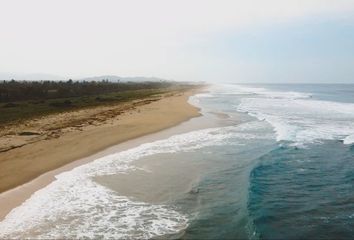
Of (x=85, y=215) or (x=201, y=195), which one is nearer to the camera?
(x=85, y=215)

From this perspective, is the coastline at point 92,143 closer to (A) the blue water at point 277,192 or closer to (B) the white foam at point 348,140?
(A) the blue water at point 277,192

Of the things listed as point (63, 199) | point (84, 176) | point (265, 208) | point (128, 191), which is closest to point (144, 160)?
point (84, 176)

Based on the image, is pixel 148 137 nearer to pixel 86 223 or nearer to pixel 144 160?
pixel 144 160

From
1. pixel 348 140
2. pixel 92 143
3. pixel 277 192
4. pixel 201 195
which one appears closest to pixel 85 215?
pixel 201 195

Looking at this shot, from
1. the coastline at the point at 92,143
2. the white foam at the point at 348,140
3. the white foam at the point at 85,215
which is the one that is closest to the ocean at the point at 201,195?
the white foam at the point at 85,215

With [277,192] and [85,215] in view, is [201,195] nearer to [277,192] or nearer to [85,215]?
[277,192]

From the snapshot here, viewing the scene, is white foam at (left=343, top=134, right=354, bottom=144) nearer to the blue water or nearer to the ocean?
the blue water
